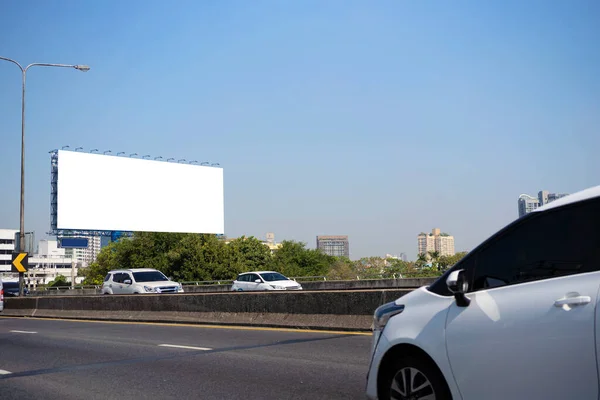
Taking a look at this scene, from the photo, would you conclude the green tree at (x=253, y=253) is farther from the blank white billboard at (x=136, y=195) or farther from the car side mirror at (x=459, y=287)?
the car side mirror at (x=459, y=287)

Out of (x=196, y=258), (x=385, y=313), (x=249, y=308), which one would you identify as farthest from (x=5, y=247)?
(x=385, y=313)

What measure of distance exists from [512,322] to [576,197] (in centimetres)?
90

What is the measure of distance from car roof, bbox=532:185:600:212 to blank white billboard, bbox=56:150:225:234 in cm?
7840

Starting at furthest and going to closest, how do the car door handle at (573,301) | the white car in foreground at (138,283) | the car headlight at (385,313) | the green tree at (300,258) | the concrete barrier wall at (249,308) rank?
the green tree at (300,258) → the white car in foreground at (138,283) → the concrete barrier wall at (249,308) → the car headlight at (385,313) → the car door handle at (573,301)

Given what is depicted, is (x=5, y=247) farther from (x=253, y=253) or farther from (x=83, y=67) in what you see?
(x=83, y=67)

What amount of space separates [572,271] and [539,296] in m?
0.24

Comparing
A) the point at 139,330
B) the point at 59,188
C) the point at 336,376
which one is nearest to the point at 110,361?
the point at 336,376

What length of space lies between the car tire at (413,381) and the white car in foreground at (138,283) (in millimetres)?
25155

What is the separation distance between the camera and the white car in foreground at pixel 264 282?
34219 mm

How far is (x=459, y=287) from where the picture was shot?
4.77 meters

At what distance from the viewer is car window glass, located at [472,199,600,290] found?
4.33 meters

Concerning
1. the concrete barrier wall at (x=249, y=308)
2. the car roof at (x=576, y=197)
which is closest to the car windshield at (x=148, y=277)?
the concrete barrier wall at (x=249, y=308)

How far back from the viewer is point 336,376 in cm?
831

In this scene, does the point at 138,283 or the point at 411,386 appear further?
the point at 138,283
